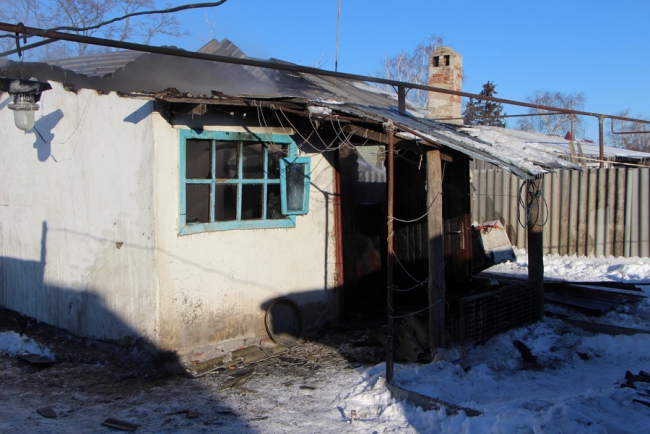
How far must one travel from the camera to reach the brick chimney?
542 inches

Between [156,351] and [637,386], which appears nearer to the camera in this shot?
[637,386]

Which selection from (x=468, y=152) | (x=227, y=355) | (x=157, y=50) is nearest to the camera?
(x=157, y=50)

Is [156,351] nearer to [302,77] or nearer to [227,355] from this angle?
[227,355]

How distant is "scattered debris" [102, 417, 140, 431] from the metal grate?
3.85 meters

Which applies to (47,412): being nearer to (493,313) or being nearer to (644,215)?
(493,313)

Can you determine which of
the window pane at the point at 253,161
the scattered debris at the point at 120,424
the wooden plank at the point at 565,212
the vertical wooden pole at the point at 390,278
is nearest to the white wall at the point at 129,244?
the window pane at the point at 253,161

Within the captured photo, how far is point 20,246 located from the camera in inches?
341

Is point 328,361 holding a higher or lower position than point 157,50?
lower

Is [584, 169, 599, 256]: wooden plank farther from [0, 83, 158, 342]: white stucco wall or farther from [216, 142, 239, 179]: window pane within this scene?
[0, 83, 158, 342]: white stucco wall

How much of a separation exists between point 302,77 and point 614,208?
770 centimetres

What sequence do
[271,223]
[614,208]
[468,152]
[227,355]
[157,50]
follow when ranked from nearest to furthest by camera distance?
[157,50], [468,152], [227,355], [271,223], [614,208]

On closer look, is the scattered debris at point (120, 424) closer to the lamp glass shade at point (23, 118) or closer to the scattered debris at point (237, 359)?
the scattered debris at point (237, 359)

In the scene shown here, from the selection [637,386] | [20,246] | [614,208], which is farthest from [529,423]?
[614,208]

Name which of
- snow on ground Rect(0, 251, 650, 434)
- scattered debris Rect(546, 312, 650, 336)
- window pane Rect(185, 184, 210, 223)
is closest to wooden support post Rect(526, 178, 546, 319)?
scattered debris Rect(546, 312, 650, 336)
